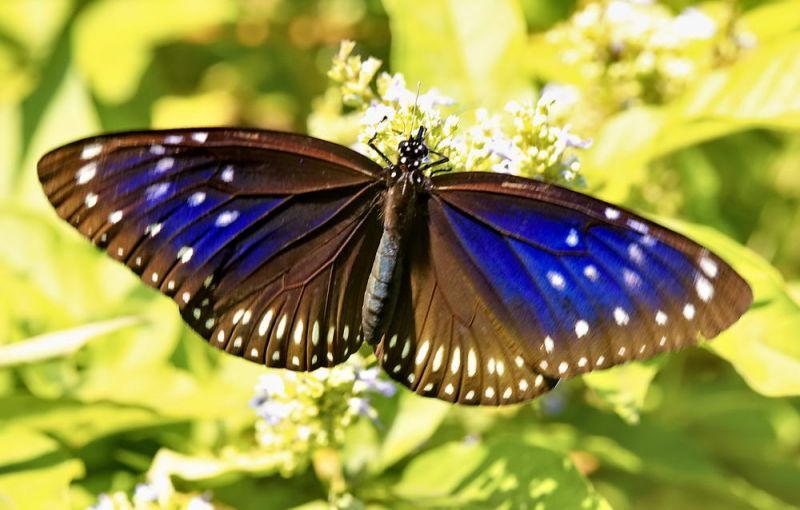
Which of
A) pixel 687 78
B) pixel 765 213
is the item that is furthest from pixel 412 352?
pixel 765 213

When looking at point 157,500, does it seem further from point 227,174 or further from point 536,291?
point 536,291

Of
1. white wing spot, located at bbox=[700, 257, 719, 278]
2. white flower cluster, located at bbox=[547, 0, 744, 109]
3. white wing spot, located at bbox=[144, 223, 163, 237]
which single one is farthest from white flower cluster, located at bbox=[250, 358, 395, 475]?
white flower cluster, located at bbox=[547, 0, 744, 109]

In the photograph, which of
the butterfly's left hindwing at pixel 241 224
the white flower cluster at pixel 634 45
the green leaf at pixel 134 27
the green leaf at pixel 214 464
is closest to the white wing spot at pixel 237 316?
the butterfly's left hindwing at pixel 241 224

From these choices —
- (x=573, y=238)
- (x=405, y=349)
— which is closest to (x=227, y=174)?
(x=405, y=349)

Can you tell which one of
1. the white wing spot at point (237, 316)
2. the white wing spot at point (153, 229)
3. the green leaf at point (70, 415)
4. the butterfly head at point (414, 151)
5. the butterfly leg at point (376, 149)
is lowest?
the green leaf at point (70, 415)

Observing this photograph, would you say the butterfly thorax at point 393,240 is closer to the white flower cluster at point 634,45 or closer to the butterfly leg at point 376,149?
the butterfly leg at point 376,149

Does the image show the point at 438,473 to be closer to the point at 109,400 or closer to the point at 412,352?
the point at 412,352
